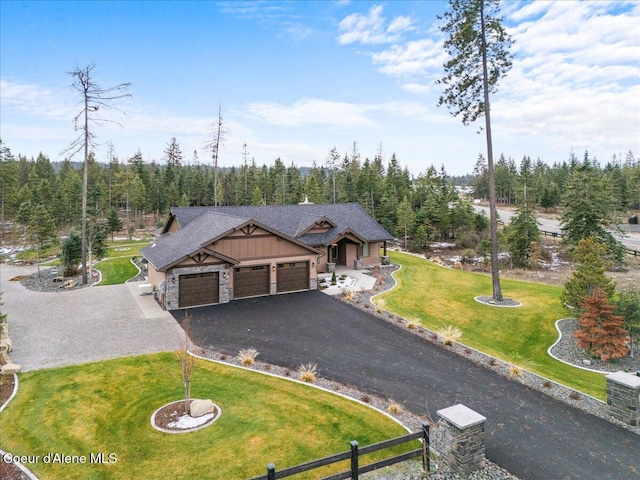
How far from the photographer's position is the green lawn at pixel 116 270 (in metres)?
27.3

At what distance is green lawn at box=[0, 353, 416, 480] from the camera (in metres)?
7.94

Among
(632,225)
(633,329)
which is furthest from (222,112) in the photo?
(632,225)

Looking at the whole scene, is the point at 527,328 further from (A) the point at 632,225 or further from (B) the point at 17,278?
(A) the point at 632,225

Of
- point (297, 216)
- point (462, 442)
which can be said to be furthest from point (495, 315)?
point (297, 216)

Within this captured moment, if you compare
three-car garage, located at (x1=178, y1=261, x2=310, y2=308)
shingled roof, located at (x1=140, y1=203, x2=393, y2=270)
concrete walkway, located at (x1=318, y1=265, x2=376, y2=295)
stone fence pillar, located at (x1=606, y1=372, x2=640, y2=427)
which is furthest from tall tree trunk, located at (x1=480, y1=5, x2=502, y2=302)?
three-car garage, located at (x1=178, y1=261, x2=310, y2=308)

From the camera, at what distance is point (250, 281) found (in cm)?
2277

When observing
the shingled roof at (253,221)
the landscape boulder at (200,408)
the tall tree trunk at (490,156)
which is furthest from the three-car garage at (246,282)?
the tall tree trunk at (490,156)

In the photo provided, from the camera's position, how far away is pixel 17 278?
27.8 metres

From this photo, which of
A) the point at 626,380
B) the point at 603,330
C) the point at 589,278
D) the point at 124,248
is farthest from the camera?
the point at 124,248

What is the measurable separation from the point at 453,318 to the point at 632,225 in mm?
66666

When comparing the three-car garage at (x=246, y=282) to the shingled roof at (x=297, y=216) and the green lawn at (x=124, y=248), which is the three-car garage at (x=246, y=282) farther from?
the green lawn at (x=124, y=248)

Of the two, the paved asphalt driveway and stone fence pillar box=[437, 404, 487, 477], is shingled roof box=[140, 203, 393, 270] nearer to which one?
the paved asphalt driveway

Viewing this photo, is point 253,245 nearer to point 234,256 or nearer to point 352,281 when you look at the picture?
point 234,256

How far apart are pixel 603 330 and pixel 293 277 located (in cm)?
1635
